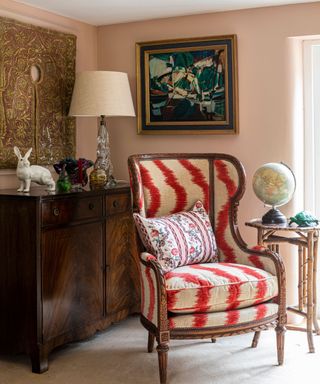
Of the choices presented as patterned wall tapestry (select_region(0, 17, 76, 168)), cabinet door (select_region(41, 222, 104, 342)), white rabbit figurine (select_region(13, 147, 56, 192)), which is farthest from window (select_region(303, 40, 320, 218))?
white rabbit figurine (select_region(13, 147, 56, 192))

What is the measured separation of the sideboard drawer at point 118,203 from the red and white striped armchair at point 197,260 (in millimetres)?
346

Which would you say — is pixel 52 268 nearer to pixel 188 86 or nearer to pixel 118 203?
pixel 118 203

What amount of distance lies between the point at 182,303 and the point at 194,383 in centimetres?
43

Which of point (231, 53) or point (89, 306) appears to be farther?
point (231, 53)

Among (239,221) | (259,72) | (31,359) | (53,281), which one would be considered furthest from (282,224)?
(31,359)

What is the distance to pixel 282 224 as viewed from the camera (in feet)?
11.7

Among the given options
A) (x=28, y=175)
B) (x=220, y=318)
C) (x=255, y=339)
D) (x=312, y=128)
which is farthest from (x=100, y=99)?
(x=255, y=339)

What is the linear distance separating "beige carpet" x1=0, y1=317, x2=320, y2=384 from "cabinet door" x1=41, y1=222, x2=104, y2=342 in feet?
0.58

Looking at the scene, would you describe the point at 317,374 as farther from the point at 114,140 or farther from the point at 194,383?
the point at 114,140

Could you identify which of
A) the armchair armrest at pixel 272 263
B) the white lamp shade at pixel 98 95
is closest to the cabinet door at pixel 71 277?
the white lamp shade at pixel 98 95

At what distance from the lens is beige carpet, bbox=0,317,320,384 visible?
3.05m

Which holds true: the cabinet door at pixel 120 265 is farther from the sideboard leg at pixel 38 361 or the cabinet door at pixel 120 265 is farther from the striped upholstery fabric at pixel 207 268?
the sideboard leg at pixel 38 361

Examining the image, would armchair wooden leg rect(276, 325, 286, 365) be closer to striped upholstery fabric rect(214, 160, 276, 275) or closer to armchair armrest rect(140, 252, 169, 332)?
striped upholstery fabric rect(214, 160, 276, 275)

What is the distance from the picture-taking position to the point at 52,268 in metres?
3.23
